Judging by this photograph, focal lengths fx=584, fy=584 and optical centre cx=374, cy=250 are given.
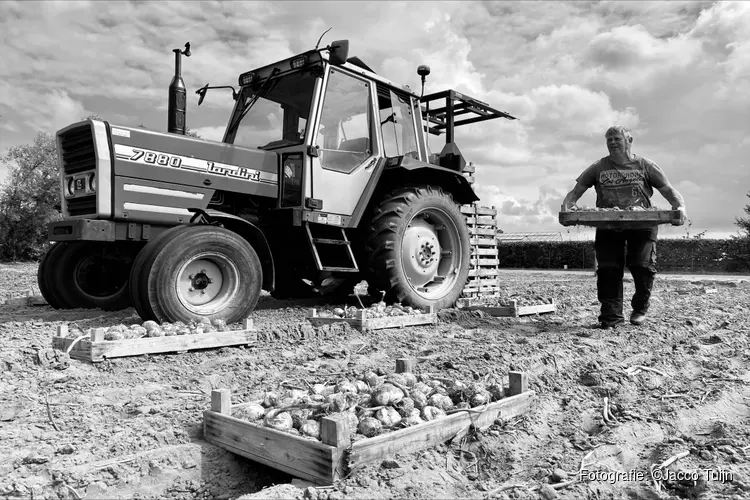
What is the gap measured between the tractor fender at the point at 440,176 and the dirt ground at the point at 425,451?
7.31 feet

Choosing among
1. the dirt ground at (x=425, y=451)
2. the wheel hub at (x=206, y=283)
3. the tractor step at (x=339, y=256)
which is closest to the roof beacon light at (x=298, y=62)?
the tractor step at (x=339, y=256)

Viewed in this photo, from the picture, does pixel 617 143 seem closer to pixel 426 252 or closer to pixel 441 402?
pixel 426 252

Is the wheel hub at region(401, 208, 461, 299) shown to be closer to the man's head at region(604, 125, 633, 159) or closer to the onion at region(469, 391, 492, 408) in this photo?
the man's head at region(604, 125, 633, 159)

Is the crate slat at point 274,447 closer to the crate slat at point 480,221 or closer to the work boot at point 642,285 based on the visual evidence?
the work boot at point 642,285

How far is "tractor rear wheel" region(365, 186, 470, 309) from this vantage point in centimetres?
661

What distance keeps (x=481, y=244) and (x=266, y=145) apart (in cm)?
390

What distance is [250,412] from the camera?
2953mm

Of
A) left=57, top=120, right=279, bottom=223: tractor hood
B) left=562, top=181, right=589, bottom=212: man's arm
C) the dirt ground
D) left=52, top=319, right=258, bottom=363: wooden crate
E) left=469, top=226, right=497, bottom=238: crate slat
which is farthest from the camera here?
left=469, top=226, right=497, bottom=238: crate slat

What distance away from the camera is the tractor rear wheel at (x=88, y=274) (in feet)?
20.3

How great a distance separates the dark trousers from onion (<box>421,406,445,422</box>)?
154 inches

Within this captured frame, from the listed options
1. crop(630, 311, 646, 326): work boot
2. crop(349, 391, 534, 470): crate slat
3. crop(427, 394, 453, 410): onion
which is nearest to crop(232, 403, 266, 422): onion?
crop(349, 391, 534, 470): crate slat

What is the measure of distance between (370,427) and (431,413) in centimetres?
38

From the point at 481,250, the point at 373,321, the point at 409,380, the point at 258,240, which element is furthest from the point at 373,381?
the point at 481,250

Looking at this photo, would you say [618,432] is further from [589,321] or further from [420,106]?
[420,106]
